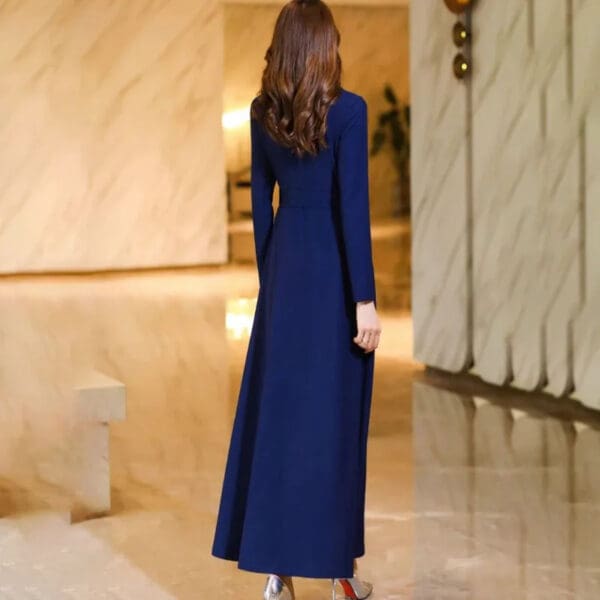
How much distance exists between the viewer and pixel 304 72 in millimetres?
3033

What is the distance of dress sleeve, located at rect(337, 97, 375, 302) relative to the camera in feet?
10.1

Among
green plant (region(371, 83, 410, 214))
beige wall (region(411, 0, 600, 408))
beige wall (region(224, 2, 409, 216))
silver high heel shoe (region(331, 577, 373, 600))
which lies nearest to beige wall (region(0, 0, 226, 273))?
beige wall (region(224, 2, 409, 216))

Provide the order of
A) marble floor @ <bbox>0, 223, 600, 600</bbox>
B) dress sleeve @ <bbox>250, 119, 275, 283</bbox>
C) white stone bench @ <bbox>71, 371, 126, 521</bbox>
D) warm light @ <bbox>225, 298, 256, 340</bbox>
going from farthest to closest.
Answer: warm light @ <bbox>225, 298, 256, 340</bbox> → white stone bench @ <bbox>71, 371, 126, 521</bbox> → marble floor @ <bbox>0, 223, 600, 600</bbox> → dress sleeve @ <bbox>250, 119, 275, 283</bbox>

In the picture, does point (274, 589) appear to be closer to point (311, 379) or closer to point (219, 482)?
point (311, 379)

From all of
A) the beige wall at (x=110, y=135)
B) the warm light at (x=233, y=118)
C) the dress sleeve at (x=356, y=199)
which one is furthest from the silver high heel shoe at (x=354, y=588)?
the warm light at (x=233, y=118)

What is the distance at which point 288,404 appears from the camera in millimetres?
3158

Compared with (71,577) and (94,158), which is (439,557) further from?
(94,158)

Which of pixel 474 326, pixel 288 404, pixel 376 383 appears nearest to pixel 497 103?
pixel 474 326

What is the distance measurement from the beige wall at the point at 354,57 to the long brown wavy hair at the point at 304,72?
42.4 ft

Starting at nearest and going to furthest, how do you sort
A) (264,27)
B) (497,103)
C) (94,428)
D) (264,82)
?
(264,82)
(94,428)
(497,103)
(264,27)

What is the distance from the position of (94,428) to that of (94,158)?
853 centimetres

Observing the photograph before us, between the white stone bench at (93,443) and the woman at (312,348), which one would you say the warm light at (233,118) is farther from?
the woman at (312,348)

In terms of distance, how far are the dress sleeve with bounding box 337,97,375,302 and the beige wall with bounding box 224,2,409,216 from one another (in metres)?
12.9

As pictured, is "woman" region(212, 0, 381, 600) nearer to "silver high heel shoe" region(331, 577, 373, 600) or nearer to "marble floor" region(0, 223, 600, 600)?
"silver high heel shoe" region(331, 577, 373, 600)
